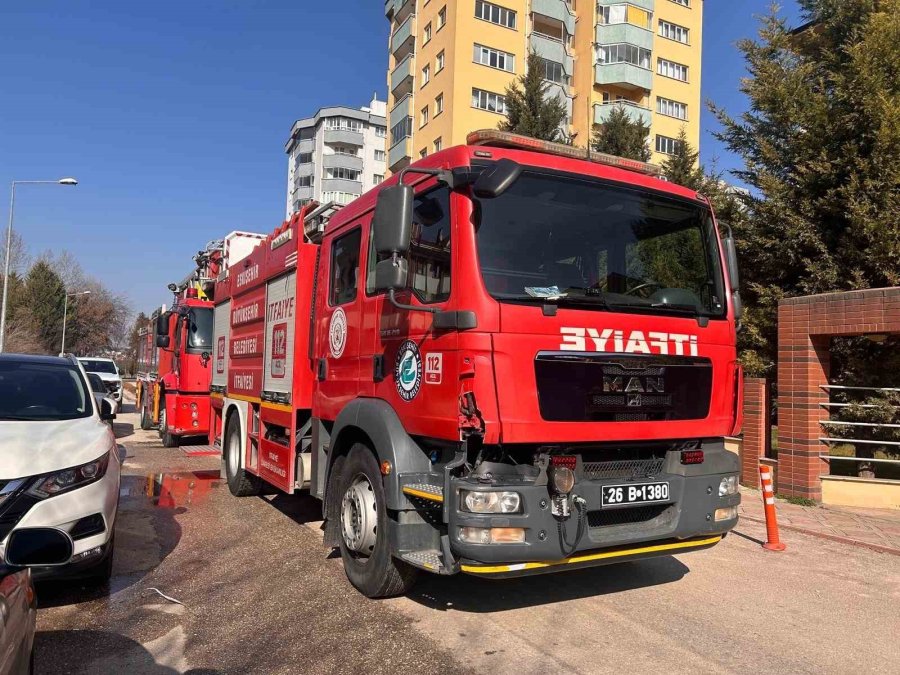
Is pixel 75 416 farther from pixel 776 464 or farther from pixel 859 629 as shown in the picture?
pixel 776 464

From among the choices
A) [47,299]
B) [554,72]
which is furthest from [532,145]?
[47,299]

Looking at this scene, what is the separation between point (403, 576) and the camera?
429 cm

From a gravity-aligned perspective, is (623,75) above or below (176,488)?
above

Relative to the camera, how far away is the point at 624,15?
1409 inches

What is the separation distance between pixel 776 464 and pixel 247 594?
24.2 ft

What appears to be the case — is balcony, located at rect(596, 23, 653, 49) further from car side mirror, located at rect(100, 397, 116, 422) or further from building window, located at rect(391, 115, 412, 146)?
car side mirror, located at rect(100, 397, 116, 422)

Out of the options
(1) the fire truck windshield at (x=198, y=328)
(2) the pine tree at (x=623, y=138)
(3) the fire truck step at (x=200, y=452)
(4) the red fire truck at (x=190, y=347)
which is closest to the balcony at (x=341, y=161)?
(2) the pine tree at (x=623, y=138)

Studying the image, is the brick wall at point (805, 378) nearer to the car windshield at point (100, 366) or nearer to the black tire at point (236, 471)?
the black tire at point (236, 471)

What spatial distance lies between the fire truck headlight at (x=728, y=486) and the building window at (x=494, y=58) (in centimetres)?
3129

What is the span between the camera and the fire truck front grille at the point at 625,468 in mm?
3994

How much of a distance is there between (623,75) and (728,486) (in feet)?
116

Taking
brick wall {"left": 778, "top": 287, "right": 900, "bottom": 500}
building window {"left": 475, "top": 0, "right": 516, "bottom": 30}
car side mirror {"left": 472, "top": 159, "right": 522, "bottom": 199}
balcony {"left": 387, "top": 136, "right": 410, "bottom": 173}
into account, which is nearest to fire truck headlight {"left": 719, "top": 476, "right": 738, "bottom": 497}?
car side mirror {"left": 472, "top": 159, "right": 522, "bottom": 199}

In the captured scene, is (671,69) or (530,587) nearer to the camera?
(530,587)

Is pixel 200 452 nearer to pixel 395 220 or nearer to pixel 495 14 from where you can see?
pixel 395 220
